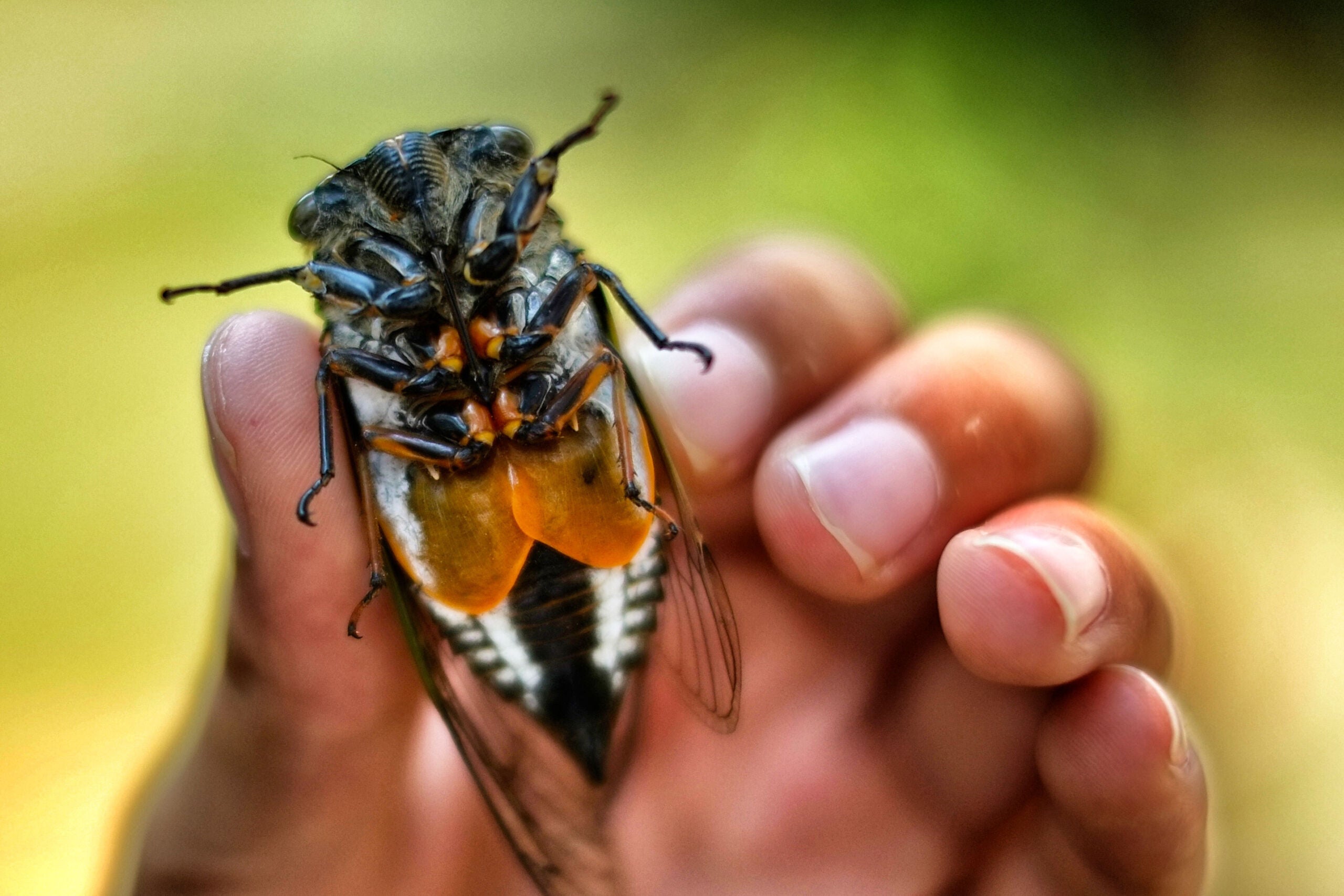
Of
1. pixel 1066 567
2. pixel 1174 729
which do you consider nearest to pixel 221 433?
pixel 1066 567

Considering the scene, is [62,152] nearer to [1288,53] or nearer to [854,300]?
[854,300]

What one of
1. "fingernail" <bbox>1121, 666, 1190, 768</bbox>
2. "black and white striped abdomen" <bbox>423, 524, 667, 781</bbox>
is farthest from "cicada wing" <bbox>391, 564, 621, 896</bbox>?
"fingernail" <bbox>1121, 666, 1190, 768</bbox>

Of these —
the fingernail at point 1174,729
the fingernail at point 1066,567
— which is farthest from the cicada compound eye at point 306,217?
the fingernail at point 1174,729

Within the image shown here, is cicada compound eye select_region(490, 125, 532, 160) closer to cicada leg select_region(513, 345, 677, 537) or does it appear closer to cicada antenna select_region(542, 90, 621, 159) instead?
cicada antenna select_region(542, 90, 621, 159)

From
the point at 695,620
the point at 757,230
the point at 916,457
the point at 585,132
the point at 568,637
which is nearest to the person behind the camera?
the point at 585,132

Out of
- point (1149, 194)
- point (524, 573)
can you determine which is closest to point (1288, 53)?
point (1149, 194)

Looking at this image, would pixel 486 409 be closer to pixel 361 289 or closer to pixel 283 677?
pixel 361 289

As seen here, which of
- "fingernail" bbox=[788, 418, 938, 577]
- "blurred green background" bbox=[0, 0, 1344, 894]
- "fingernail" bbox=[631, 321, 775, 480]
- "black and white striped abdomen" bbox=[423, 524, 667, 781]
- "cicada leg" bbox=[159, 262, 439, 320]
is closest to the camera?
"cicada leg" bbox=[159, 262, 439, 320]
